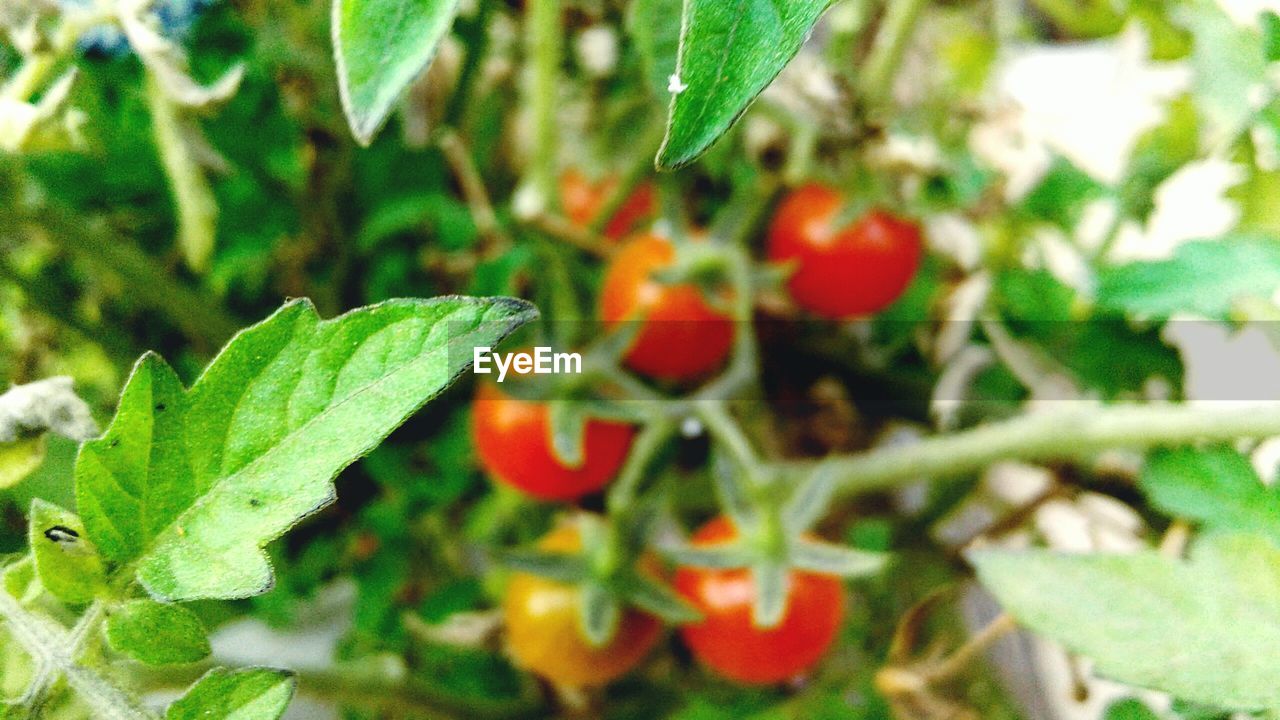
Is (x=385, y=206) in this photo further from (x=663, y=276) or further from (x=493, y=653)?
(x=493, y=653)

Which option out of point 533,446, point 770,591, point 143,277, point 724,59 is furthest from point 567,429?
point 724,59

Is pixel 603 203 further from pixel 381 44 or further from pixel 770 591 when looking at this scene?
pixel 381 44

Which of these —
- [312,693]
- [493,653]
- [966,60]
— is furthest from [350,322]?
[966,60]

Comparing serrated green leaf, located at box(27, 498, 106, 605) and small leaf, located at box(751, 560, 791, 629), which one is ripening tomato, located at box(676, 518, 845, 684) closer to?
small leaf, located at box(751, 560, 791, 629)

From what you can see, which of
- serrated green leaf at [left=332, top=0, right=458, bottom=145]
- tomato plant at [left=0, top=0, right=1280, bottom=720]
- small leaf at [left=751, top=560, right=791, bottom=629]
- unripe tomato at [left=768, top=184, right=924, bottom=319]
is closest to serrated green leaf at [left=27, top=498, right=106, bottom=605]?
tomato plant at [left=0, top=0, right=1280, bottom=720]

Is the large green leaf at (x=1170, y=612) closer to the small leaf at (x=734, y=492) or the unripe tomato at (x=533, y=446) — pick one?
the small leaf at (x=734, y=492)

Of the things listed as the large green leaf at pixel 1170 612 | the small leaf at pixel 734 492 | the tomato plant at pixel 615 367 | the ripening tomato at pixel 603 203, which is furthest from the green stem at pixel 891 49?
the large green leaf at pixel 1170 612
